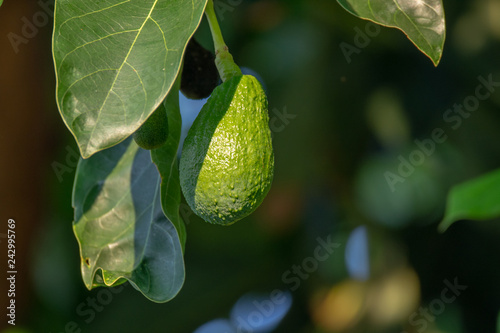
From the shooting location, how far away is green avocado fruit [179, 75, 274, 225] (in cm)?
104

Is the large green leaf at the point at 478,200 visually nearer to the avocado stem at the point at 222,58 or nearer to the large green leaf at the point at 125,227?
the avocado stem at the point at 222,58

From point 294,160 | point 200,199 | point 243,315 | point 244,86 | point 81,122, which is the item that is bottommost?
point 243,315

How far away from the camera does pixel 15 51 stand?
236 cm

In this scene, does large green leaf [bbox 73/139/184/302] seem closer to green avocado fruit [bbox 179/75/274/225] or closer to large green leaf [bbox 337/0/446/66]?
green avocado fruit [bbox 179/75/274/225]

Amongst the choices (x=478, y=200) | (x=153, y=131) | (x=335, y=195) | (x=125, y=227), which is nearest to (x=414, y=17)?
(x=478, y=200)

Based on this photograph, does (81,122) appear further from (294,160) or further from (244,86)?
(294,160)

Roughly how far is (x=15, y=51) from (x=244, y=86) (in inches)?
63.5

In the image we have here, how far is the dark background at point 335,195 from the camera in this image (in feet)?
8.64

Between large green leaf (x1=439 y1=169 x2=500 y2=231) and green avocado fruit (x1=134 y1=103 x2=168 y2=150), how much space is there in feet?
1.90

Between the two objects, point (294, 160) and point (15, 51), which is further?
point (294, 160)

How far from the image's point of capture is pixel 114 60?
910 mm

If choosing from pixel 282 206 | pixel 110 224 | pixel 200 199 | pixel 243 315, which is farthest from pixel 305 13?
pixel 200 199

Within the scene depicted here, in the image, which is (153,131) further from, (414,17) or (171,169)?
(414,17)

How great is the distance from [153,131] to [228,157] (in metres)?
0.16
